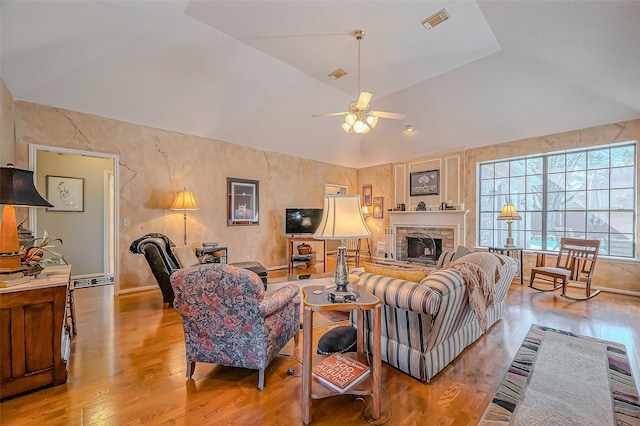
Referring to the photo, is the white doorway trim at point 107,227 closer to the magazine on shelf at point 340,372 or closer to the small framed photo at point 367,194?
the magazine on shelf at point 340,372

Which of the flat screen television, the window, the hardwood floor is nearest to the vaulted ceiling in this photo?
the window

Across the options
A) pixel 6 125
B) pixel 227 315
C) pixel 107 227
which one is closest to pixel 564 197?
pixel 227 315

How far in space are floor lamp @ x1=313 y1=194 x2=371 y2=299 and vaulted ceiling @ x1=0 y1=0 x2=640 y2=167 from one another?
7.61 feet

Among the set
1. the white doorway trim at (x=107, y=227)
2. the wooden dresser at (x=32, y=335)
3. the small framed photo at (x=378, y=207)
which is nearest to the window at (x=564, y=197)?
the small framed photo at (x=378, y=207)

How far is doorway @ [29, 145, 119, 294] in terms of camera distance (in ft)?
16.6

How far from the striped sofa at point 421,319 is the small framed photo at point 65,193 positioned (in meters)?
6.02

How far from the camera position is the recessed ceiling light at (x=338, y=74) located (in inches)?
174

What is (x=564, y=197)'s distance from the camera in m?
5.14

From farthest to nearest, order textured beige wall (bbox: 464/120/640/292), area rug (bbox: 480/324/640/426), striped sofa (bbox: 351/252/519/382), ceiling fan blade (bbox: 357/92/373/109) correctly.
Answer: textured beige wall (bbox: 464/120/640/292) < ceiling fan blade (bbox: 357/92/373/109) < striped sofa (bbox: 351/252/519/382) < area rug (bbox: 480/324/640/426)

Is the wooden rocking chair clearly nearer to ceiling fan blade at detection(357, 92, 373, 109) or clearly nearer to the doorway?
ceiling fan blade at detection(357, 92, 373, 109)

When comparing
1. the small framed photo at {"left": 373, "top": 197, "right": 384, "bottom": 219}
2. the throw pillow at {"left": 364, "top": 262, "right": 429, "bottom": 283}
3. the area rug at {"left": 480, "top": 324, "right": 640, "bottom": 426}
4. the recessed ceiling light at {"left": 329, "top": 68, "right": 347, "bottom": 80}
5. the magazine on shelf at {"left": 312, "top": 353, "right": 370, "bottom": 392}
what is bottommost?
the area rug at {"left": 480, "top": 324, "right": 640, "bottom": 426}

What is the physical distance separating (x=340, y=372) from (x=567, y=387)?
1.72 m

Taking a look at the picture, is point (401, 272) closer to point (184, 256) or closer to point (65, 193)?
point (184, 256)

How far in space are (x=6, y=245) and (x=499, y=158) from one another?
287 inches
